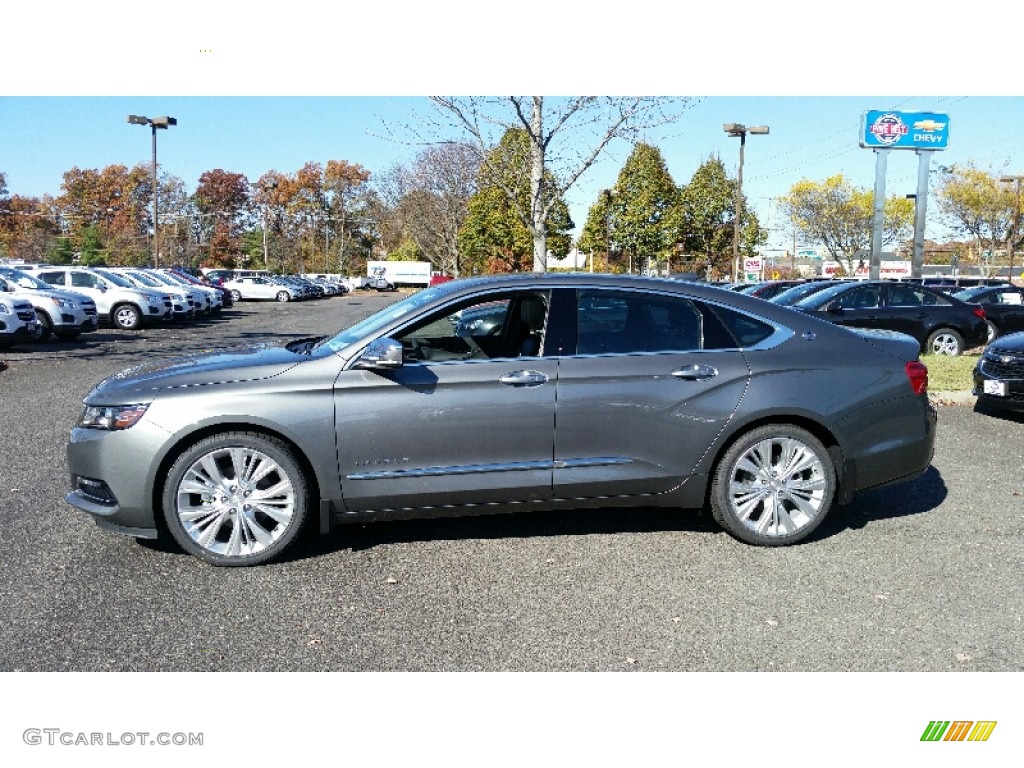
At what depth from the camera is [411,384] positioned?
4332 mm

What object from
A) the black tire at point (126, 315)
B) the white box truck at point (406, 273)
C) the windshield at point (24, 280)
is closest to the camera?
the windshield at point (24, 280)

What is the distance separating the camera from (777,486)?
4.66 metres

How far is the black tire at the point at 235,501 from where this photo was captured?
4.25 m

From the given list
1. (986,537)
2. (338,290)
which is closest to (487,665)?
(986,537)

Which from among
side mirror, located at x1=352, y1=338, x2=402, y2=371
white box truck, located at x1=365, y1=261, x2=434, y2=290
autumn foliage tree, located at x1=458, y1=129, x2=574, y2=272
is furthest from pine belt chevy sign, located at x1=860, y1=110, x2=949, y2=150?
white box truck, located at x1=365, y1=261, x2=434, y2=290

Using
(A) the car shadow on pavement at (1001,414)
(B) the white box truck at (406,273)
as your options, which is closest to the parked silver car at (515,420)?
(A) the car shadow on pavement at (1001,414)

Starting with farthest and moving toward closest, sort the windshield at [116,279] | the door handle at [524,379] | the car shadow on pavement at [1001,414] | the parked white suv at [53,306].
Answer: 1. the windshield at [116,279]
2. the parked white suv at [53,306]
3. the car shadow on pavement at [1001,414]
4. the door handle at [524,379]

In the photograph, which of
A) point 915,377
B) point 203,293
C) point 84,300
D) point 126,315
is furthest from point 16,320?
point 915,377

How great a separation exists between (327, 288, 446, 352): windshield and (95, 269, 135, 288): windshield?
20.0 metres

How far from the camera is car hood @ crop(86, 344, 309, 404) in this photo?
4.29 m

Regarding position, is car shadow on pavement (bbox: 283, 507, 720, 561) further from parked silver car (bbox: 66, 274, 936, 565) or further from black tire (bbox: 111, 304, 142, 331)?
black tire (bbox: 111, 304, 142, 331)

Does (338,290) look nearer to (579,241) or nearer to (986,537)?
(579,241)
